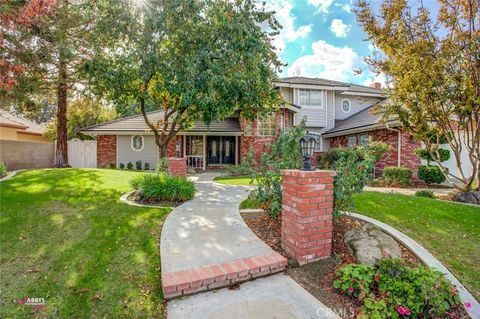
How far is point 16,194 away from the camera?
20.7 ft

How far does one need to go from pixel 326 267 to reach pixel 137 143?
15.9 m

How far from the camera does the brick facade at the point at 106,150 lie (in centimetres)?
1667

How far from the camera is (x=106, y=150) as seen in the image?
1672cm

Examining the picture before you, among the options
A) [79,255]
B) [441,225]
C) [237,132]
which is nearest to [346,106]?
[237,132]

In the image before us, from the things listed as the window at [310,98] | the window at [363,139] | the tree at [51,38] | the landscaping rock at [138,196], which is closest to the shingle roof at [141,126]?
the window at [310,98]

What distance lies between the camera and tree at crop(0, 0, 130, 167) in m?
7.99

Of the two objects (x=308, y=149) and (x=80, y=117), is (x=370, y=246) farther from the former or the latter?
(x=80, y=117)

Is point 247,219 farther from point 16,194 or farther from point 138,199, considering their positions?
point 16,194

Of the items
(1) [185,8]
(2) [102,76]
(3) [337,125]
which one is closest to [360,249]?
(1) [185,8]

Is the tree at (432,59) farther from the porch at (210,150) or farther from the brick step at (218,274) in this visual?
the porch at (210,150)

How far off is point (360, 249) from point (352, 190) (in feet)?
3.35

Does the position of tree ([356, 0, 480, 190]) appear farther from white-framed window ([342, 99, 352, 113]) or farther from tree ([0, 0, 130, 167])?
white-framed window ([342, 99, 352, 113])

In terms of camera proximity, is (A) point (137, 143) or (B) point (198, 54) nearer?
(B) point (198, 54)

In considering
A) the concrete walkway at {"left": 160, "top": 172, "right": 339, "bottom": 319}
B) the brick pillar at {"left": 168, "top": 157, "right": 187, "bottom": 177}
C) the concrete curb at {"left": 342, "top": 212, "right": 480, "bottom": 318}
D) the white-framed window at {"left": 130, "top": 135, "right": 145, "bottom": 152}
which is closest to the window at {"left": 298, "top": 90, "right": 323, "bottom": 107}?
the white-framed window at {"left": 130, "top": 135, "right": 145, "bottom": 152}
